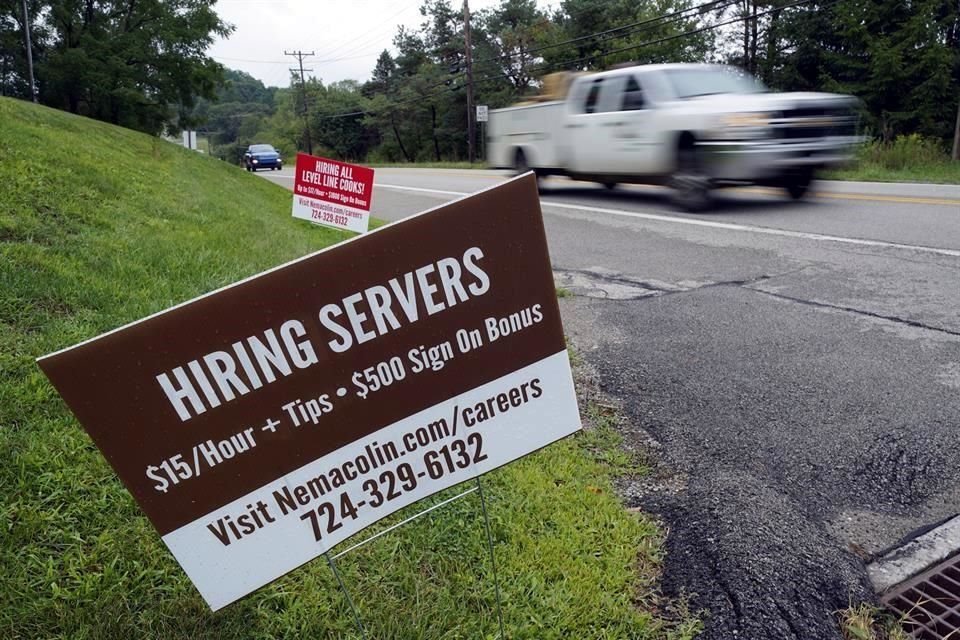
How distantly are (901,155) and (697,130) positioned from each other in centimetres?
1158

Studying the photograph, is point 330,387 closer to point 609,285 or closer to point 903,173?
point 609,285

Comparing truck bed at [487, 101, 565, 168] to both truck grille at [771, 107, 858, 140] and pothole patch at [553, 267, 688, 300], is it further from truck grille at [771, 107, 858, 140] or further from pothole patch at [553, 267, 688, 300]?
pothole patch at [553, 267, 688, 300]

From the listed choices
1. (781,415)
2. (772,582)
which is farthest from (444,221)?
(781,415)

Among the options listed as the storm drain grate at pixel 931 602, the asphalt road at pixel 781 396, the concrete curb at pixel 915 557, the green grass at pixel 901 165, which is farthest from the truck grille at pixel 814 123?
the storm drain grate at pixel 931 602

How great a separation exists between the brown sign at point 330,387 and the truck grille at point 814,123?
8.53 meters

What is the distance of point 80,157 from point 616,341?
7.51 meters

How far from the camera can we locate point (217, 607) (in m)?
1.62

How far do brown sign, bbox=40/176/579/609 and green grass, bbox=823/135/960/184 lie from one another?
1525cm

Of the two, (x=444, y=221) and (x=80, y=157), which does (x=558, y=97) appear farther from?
(x=444, y=221)

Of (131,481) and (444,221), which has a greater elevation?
(444,221)

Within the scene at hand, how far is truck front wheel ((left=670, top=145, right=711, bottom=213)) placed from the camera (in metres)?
9.80

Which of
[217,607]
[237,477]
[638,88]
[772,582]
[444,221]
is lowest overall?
[772,582]

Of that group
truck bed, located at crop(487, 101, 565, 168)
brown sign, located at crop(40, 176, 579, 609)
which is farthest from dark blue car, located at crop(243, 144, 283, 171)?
brown sign, located at crop(40, 176, 579, 609)

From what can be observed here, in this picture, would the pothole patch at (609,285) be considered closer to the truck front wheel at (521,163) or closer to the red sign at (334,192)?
the red sign at (334,192)
